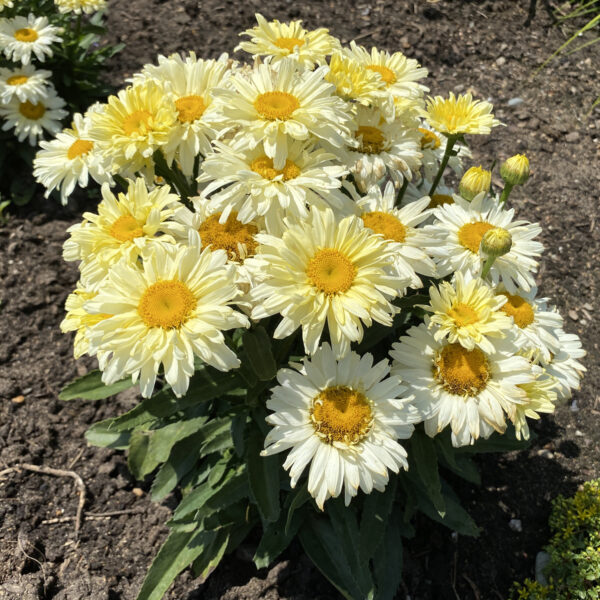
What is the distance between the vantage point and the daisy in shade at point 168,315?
1.49m

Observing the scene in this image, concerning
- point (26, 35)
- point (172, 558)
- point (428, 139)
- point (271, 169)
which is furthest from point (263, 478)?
point (26, 35)

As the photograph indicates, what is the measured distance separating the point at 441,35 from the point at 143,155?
3.67m

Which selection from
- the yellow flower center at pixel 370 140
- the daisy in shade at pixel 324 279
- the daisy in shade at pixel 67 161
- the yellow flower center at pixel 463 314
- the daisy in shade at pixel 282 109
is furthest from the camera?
the daisy in shade at pixel 67 161

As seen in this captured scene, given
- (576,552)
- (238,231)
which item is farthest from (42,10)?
(576,552)

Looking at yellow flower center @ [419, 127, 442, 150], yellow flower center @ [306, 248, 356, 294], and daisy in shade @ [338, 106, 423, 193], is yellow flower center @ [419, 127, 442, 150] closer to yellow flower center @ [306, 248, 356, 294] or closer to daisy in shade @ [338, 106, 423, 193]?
daisy in shade @ [338, 106, 423, 193]

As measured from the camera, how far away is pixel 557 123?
4125 millimetres

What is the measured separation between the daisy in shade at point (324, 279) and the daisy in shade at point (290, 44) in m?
0.73

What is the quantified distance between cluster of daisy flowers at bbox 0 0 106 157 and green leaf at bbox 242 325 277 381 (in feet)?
8.55

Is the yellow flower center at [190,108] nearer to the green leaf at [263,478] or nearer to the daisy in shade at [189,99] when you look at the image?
the daisy in shade at [189,99]

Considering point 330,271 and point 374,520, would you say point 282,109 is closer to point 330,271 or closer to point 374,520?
point 330,271

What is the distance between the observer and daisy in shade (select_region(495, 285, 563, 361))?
6.28ft

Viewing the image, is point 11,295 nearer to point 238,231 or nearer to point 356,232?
point 238,231

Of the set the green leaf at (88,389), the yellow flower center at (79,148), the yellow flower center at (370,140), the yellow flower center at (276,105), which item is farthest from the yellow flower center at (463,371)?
the yellow flower center at (79,148)

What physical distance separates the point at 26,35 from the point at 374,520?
3.33 m
